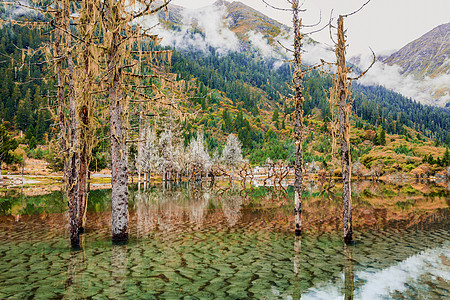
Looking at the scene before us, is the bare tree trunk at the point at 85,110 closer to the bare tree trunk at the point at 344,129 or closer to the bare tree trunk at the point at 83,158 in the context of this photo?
the bare tree trunk at the point at 83,158

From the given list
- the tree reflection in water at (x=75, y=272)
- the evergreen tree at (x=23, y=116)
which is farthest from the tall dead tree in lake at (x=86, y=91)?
the evergreen tree at (x=23, y=116)

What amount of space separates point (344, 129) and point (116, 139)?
10.1m

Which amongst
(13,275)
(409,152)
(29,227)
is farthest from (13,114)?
(409,152)

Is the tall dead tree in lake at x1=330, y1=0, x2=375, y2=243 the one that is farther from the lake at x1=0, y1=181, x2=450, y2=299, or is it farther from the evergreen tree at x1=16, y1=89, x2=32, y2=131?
the evergreen tree at x1=16, y1=89, x2=32, y2=131

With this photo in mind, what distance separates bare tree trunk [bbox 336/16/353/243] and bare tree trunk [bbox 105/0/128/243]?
31.8ft

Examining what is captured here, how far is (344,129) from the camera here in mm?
12633

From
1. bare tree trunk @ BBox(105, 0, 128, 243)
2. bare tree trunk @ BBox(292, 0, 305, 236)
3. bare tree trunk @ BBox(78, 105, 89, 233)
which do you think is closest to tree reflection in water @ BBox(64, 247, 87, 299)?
bare tree trunk @ BBox(105, 0, 128, 243)

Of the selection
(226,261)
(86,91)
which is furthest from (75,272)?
(86,91)

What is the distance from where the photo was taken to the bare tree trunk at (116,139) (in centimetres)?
1238

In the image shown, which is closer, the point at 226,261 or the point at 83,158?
the point at 226,261

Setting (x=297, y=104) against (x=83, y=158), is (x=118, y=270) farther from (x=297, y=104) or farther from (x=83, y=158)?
(x=297, y=104)

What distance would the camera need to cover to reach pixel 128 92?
13398mm

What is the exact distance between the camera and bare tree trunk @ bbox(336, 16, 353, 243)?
41.2 ft

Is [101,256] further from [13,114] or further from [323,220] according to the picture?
[13,114]
